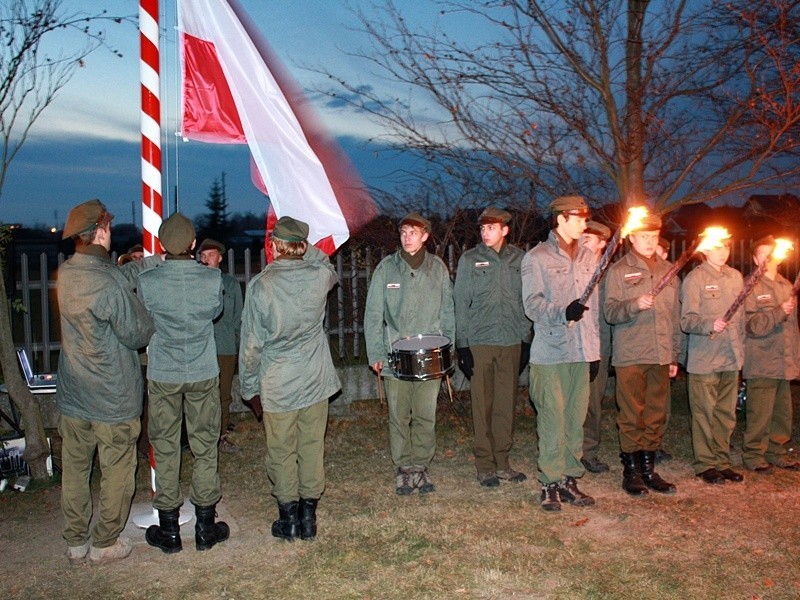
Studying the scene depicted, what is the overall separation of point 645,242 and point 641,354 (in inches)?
38.9

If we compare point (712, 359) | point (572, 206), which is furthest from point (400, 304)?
point (712, 359)

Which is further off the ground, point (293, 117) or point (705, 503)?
point (293, 117)

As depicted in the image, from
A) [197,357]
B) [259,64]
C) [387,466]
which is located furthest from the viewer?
[387,466]

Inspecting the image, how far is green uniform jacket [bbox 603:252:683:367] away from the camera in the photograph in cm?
729

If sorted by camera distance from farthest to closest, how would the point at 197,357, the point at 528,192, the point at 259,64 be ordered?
1. the point at 528,192
2. the point at 259,64
3. the point at 197,357

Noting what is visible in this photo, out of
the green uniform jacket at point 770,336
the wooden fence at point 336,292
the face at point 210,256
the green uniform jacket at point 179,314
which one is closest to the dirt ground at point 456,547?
the green uniform jacket at point 770,336

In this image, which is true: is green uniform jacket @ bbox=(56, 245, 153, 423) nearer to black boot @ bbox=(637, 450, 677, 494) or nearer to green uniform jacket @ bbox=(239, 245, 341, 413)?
green uniform jacket @ bbox=(239, 245, 341, 413)

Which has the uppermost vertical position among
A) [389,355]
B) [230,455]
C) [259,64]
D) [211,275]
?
[259,64]

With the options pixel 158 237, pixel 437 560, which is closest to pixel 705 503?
pixel 437 560

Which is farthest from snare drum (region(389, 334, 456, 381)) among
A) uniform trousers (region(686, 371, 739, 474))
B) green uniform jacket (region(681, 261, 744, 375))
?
uniform trousers (region(686, 371, 739, 474))

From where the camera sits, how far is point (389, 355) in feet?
23.9

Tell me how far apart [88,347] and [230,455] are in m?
3.40

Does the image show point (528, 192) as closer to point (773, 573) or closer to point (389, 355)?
point (389, 355)

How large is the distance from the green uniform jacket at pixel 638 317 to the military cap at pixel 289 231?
2.90 m
